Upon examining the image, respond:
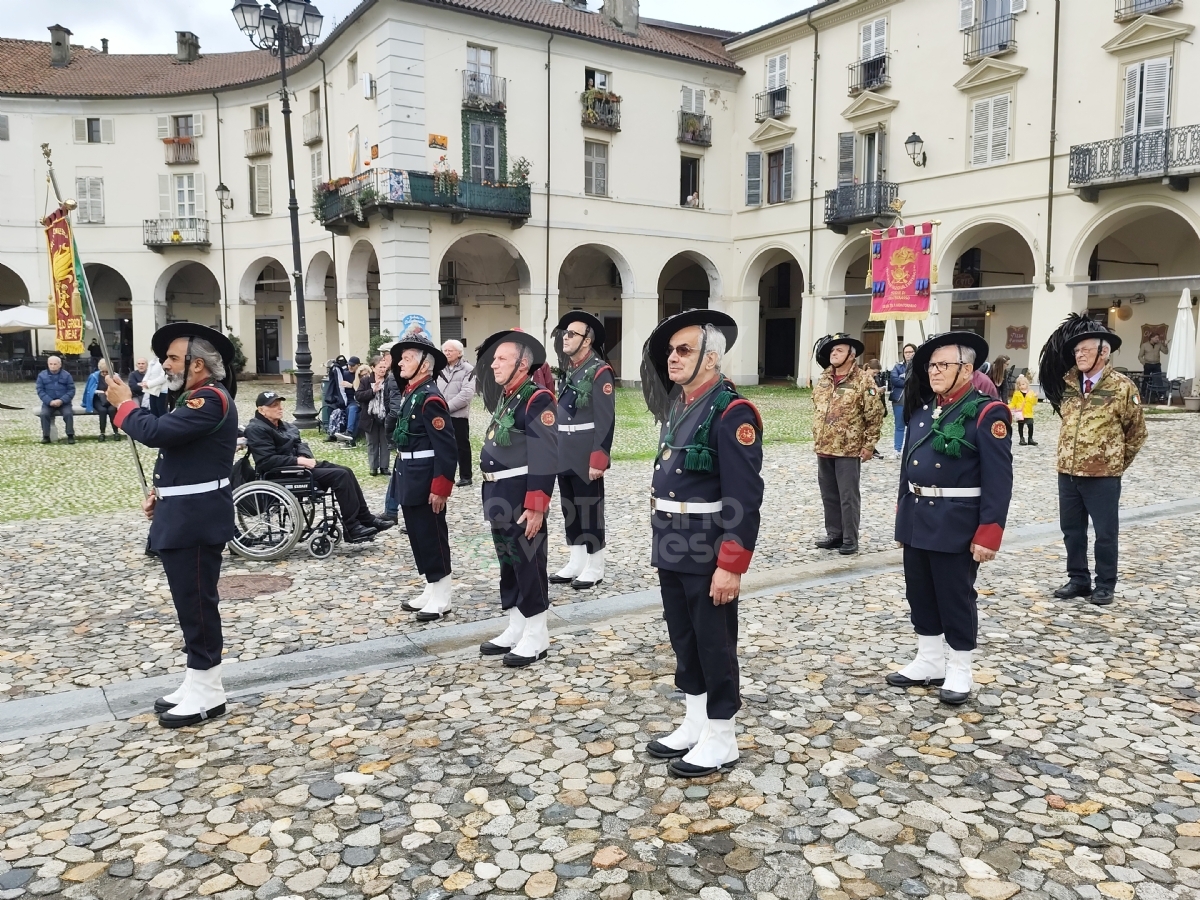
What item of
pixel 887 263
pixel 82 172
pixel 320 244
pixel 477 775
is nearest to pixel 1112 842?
pixel 477 775

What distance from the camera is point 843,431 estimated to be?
25.2 feet

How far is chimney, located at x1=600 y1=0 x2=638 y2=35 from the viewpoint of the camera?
2900 cm

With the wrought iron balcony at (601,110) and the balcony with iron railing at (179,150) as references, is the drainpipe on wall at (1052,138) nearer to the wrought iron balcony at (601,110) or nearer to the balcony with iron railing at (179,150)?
the wrought iron balcony at (601,110)

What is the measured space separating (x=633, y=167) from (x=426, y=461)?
79.5 feet

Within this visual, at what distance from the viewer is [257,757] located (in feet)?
13.0

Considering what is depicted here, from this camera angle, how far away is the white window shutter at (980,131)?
23.5m

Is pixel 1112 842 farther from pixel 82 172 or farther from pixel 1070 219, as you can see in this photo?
pixel 82 172

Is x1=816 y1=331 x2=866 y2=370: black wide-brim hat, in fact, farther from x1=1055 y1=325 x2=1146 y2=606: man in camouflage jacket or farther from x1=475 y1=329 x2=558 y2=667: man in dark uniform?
x1=475 y1=329 x2=558 y2=667: man in dark uniform

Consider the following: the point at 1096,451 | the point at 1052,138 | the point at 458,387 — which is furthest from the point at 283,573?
the point at 1052,138

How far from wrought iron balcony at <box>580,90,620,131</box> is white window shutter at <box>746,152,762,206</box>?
4.83 m

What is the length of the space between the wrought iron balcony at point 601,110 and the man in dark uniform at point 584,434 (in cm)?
2164

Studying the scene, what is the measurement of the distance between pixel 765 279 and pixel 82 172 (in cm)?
2572

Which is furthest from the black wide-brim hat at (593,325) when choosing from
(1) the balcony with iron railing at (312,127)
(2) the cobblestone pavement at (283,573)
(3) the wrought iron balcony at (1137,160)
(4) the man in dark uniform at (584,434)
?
(1) the balcony with iron railing at (312,127)

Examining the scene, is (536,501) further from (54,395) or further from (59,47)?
(59,47)
